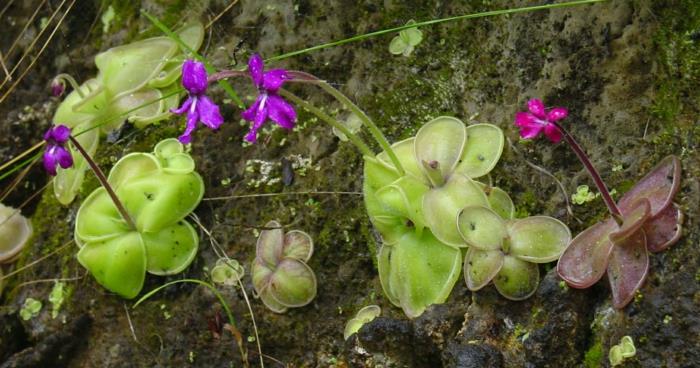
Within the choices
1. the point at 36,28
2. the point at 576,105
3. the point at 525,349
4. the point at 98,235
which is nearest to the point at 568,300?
the point at 525,349

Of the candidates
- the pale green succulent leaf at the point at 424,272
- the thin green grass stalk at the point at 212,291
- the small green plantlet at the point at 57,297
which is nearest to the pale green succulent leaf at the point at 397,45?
the pale green succulent leaf at the point at 424,272

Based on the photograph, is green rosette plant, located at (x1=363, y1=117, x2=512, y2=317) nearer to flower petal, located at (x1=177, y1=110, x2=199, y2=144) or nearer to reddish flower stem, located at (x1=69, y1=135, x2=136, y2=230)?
flower petal, located at (x1=177, y1=110, x2=199, y2=144)

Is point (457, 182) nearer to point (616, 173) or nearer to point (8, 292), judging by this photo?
point (616, 173)

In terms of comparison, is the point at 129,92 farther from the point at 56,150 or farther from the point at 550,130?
the point at 550,130

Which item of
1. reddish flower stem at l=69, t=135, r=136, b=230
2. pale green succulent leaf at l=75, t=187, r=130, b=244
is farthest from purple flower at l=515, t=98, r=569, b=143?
pale green succulent leaf at l=75, t=187, r=130, b=244

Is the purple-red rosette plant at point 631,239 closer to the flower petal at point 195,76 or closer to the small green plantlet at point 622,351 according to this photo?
the small green plantlet at point 622,351
